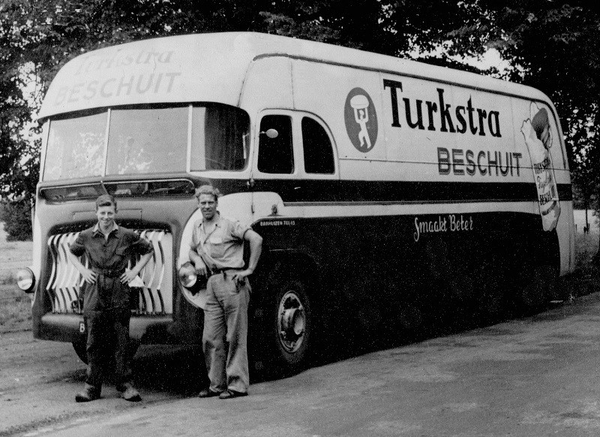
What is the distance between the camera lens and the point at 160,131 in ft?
31.0

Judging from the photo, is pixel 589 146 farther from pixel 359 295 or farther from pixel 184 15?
pixel 359 295

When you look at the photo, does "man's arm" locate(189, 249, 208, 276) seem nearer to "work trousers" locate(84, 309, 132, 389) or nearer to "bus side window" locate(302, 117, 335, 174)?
"work trousers" locate(84, 309, 132, 389)

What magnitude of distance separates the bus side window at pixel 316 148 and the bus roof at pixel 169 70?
0.74 m

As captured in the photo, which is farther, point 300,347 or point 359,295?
point 359,295

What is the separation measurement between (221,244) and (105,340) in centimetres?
130

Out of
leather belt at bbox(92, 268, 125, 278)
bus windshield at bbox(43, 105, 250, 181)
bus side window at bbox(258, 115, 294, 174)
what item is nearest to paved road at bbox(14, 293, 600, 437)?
leather belt at bbox(92, 268, 125, 278)

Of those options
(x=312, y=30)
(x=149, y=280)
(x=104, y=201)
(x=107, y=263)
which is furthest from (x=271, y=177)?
(x=312, y=30)

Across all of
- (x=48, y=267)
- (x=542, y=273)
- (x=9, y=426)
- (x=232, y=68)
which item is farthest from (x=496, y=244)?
(x=9, y=426)

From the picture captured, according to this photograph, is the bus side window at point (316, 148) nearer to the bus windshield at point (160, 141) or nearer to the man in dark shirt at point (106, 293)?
the bus windshield at point (160, 141)

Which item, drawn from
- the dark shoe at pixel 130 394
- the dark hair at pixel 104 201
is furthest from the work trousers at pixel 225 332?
the dark hair at pixel 104 201

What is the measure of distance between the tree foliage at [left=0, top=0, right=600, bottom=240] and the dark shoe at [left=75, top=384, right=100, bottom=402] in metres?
9.77

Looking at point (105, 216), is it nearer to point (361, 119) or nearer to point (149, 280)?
point (149, 280)

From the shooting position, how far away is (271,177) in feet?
31.9

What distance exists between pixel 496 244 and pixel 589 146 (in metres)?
12.0
